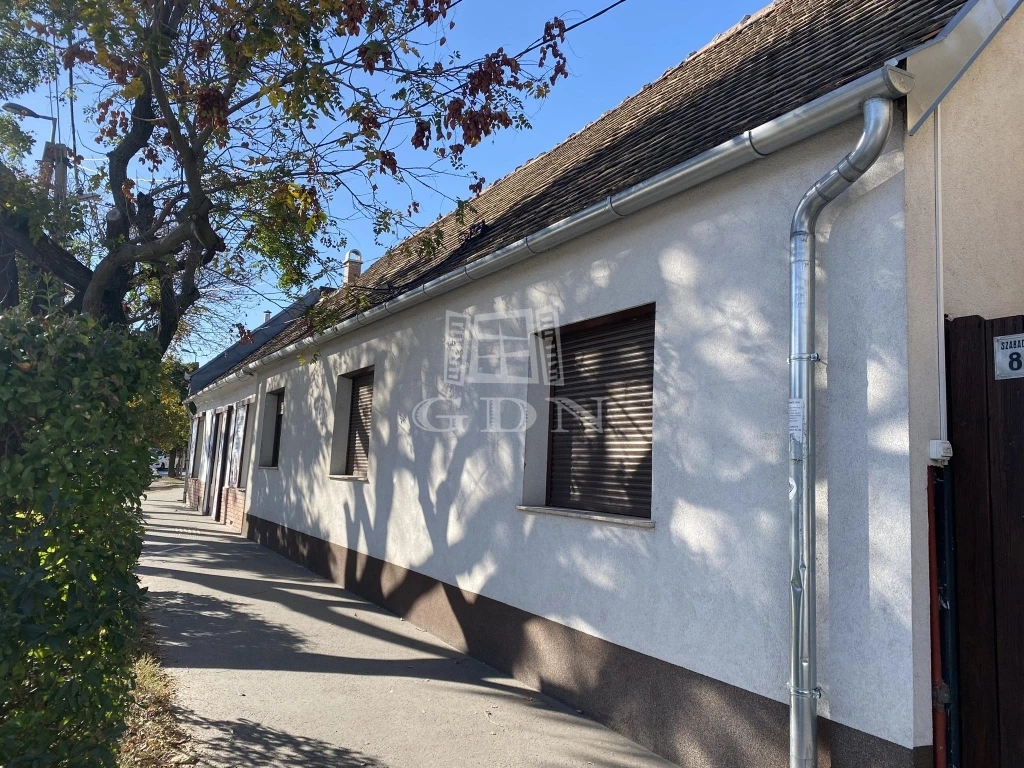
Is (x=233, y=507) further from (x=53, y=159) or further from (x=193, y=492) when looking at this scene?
(x=53, y=159)

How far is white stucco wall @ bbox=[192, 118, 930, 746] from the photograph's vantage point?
3477 mm

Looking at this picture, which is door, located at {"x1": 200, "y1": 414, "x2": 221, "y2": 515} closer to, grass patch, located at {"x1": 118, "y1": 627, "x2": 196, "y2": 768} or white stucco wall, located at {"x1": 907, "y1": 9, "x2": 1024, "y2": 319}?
grass patch, located at {"x1": 118, "y1": 627, "x2": 196, "y2": 768}

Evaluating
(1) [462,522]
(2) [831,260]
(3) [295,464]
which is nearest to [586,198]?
(2) [831,260]

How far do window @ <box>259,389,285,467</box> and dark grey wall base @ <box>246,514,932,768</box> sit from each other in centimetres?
779

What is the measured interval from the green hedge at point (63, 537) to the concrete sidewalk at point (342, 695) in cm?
141

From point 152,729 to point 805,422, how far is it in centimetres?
422

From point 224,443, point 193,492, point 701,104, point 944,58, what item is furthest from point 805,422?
point 193,492

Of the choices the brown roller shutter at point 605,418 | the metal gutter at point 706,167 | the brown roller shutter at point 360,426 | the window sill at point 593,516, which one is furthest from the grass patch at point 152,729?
the brown roller shutter at point 360,426

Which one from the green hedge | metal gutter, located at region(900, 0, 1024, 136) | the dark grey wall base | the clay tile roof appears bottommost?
the dark grey wall base

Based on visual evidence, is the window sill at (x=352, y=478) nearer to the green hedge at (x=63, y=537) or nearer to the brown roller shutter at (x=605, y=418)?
the brown roller shutter at (x=605, y=418)

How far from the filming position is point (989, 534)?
3363 millimetres

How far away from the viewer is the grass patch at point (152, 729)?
4.10m

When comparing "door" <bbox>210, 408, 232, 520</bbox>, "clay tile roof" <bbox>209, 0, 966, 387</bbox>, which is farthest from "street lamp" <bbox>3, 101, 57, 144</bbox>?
"door" <bbox>210, 408, 232, 520</bbox>

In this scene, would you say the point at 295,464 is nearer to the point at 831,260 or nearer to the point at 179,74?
the point at 179,74
